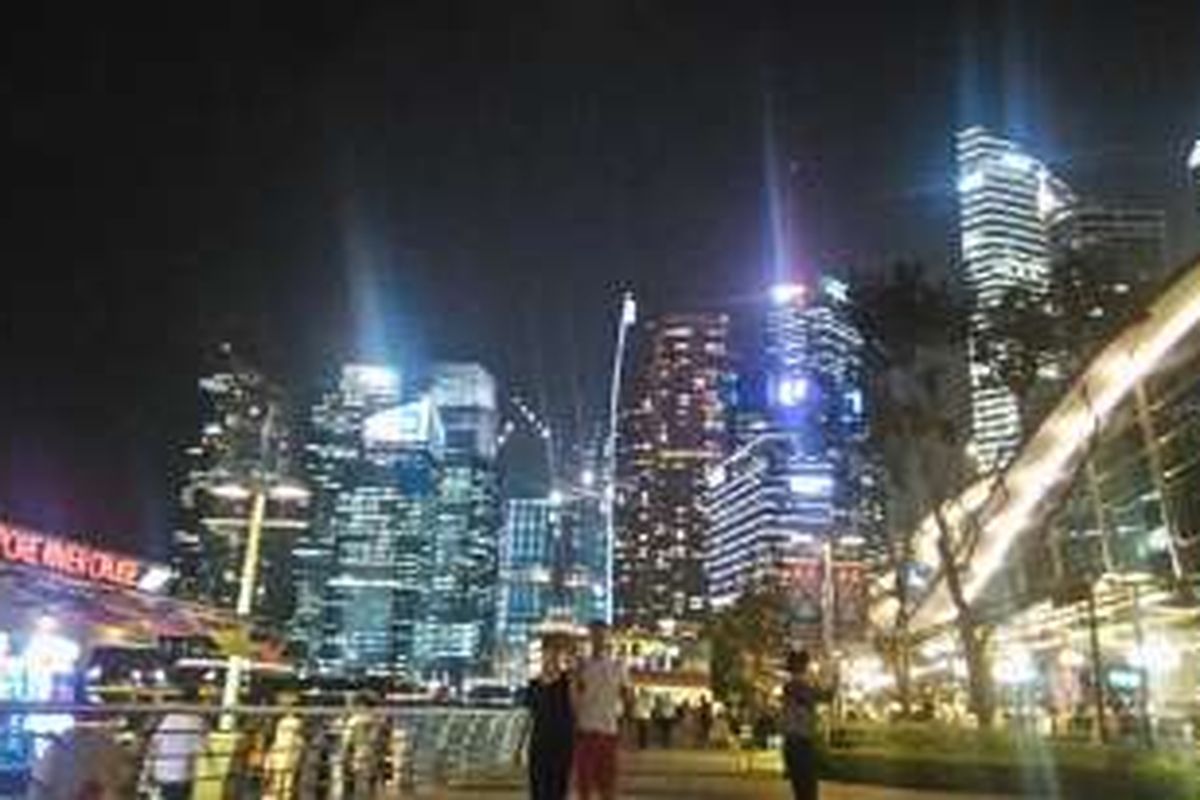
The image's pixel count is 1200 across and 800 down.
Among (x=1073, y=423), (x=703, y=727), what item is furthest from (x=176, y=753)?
(x=703, y=727)

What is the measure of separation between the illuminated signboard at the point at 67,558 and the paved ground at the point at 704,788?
9.77 m

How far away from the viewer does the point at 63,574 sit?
2989 cm

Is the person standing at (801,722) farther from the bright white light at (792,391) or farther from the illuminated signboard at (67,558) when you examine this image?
the bright white light at (792,391)

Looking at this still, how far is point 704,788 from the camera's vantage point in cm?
2378

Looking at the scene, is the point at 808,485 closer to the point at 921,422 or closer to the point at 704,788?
the point at 921,422

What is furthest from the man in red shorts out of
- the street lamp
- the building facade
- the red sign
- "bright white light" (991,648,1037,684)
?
"bright white light" (991,648,1037,684)

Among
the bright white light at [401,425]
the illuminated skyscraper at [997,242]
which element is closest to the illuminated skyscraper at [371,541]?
the bright white light at [401,425]

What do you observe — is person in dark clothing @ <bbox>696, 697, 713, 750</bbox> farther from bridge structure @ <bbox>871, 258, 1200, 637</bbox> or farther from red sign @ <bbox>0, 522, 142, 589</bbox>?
red sign @ <bbox>0, 522, 142, 589</bbox>

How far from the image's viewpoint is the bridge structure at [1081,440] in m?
40.7

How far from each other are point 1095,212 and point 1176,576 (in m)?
19.8

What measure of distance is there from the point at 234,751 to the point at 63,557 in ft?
56.4

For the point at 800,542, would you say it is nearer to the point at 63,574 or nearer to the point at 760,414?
the point at 760,414

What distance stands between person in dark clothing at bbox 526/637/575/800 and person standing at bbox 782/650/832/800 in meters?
1.78

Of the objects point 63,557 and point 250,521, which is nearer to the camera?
point 250,521
